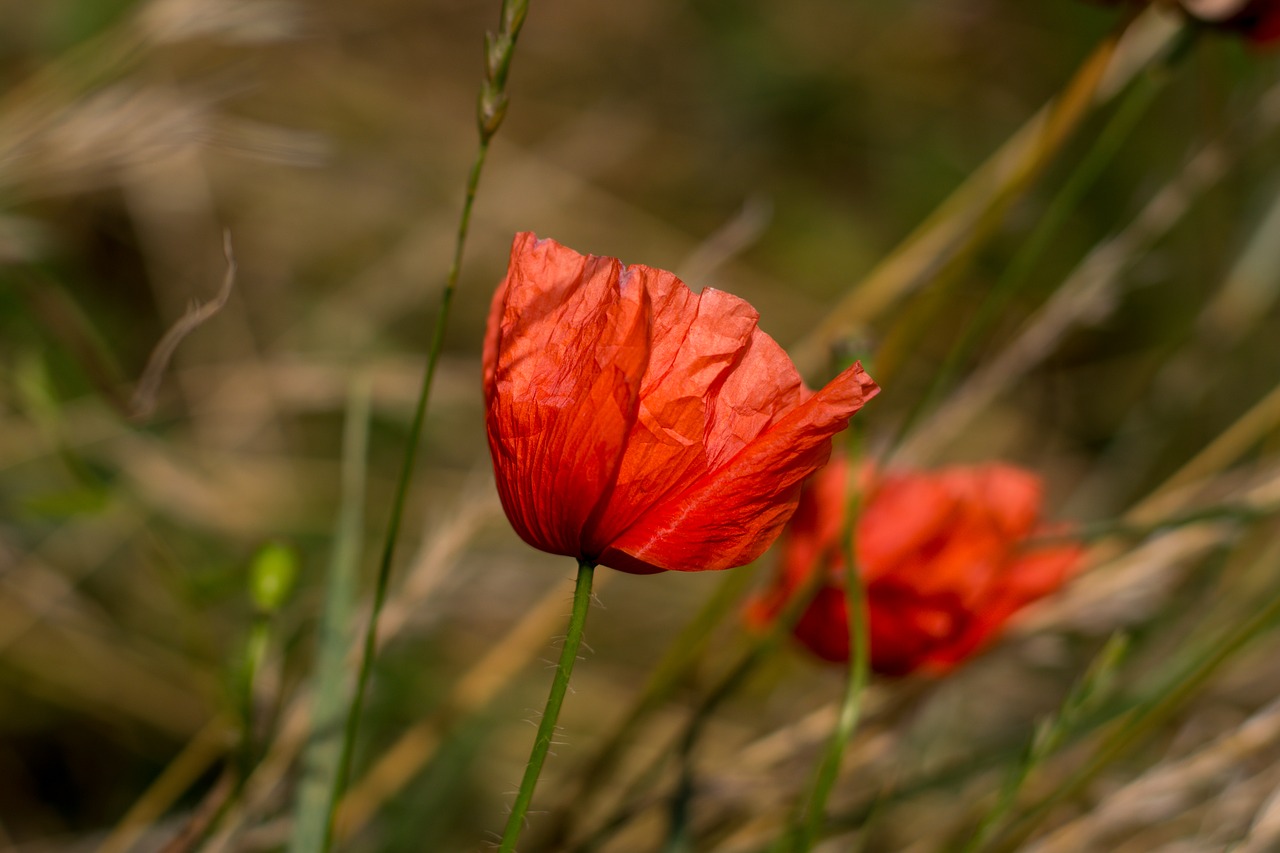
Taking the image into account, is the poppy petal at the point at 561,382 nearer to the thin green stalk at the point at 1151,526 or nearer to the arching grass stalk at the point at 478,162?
the arching grass stalk at the point at 478,162

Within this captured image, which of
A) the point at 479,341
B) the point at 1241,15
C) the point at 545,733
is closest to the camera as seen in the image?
the point at 545,733

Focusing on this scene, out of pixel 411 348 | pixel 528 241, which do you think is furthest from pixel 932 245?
pixel 411 348

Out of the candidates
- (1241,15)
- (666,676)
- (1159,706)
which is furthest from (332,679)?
(1241,15)

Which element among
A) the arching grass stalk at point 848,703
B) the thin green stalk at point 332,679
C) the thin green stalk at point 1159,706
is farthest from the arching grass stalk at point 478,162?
the thin green stalk at point 1159,706

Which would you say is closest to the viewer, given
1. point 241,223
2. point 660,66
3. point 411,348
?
point 411,348

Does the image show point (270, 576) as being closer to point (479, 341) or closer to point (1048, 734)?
point (1048, 734)

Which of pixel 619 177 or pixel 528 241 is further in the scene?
pixel 619 177

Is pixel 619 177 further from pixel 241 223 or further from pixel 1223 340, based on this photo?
pixel 1223 340
